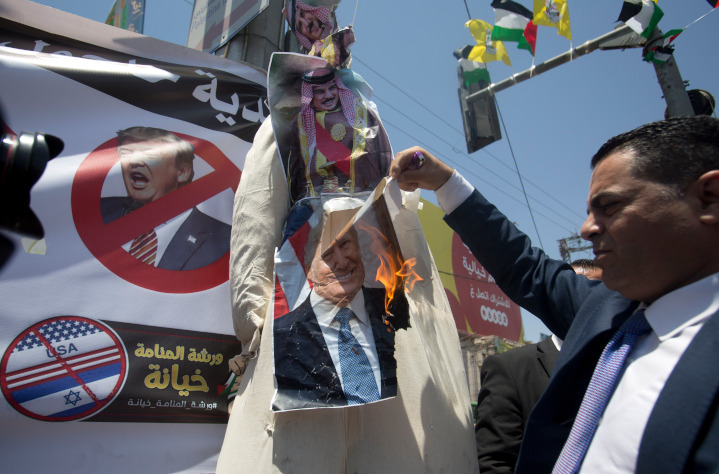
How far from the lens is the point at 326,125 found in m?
1.70

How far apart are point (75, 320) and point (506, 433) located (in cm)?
144

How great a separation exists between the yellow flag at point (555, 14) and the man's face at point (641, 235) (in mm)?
3519

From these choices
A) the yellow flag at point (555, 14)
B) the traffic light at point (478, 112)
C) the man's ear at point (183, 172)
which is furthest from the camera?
the traffic light at point (478, 112)

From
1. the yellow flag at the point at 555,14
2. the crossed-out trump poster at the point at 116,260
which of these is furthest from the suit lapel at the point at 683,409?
the yellow flag at the point at 555,14

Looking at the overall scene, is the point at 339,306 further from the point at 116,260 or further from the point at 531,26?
the point at 531,26

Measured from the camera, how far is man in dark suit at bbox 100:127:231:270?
71.6 inches

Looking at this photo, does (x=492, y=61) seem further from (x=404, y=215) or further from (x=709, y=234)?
(x=709, y=234)

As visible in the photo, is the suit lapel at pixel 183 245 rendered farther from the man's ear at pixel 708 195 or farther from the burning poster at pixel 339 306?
the man's ear at pixel 708 195

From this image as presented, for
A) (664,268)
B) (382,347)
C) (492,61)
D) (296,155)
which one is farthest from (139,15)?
(664,268)

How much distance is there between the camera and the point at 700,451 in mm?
666

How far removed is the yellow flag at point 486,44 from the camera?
4523 mm

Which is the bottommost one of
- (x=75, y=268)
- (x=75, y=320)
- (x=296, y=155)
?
(x=75, y=320)

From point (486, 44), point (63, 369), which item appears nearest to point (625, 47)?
point (486, 44)

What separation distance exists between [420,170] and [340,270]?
36cm
